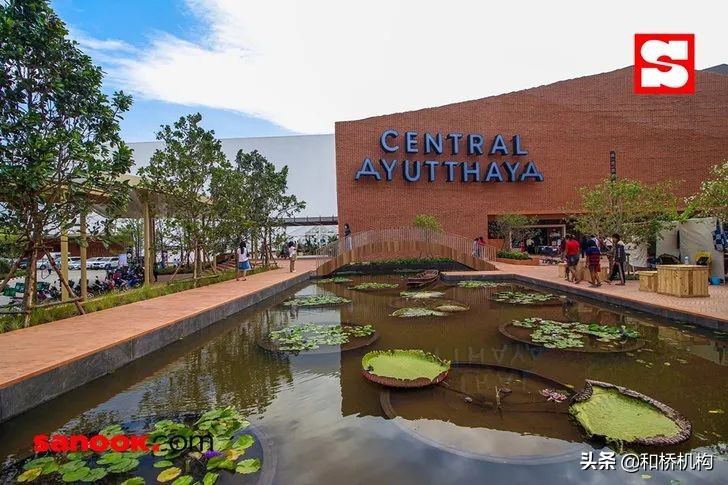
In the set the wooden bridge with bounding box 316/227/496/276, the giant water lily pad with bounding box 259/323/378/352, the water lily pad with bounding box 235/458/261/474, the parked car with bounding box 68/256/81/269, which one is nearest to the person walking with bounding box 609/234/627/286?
the wooden bridge with bounding box 316/227/496/276

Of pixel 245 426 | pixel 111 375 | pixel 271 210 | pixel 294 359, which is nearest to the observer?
pixel 245 426

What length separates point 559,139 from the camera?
72.2ft

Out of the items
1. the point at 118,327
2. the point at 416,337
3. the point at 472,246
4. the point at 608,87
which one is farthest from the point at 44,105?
the point at 608,87

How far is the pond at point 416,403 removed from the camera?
2734 mm

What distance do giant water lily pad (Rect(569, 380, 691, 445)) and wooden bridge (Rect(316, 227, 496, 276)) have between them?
12.8 m

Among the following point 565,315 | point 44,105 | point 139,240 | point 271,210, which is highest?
point 44,105

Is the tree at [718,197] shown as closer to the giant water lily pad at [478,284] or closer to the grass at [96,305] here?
the giant water lily pad at [478,284]

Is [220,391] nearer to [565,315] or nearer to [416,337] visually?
[416,337]

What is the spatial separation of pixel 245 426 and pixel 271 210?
14683mm

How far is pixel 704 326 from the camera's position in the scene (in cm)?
612

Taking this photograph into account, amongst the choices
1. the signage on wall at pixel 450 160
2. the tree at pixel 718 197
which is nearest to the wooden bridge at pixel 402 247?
the signage on wall at pixel 450 160

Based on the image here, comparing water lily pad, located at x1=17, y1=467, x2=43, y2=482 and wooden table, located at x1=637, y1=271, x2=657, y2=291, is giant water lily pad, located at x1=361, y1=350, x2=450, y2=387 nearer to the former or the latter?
water lily pad, located at x1=17, y1=467, x2=43, y2=482

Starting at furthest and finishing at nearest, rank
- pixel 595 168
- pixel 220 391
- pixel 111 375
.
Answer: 1. pixel 595 168
2. pixel 111 375
3. pixel 220 391

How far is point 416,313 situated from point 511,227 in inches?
568
